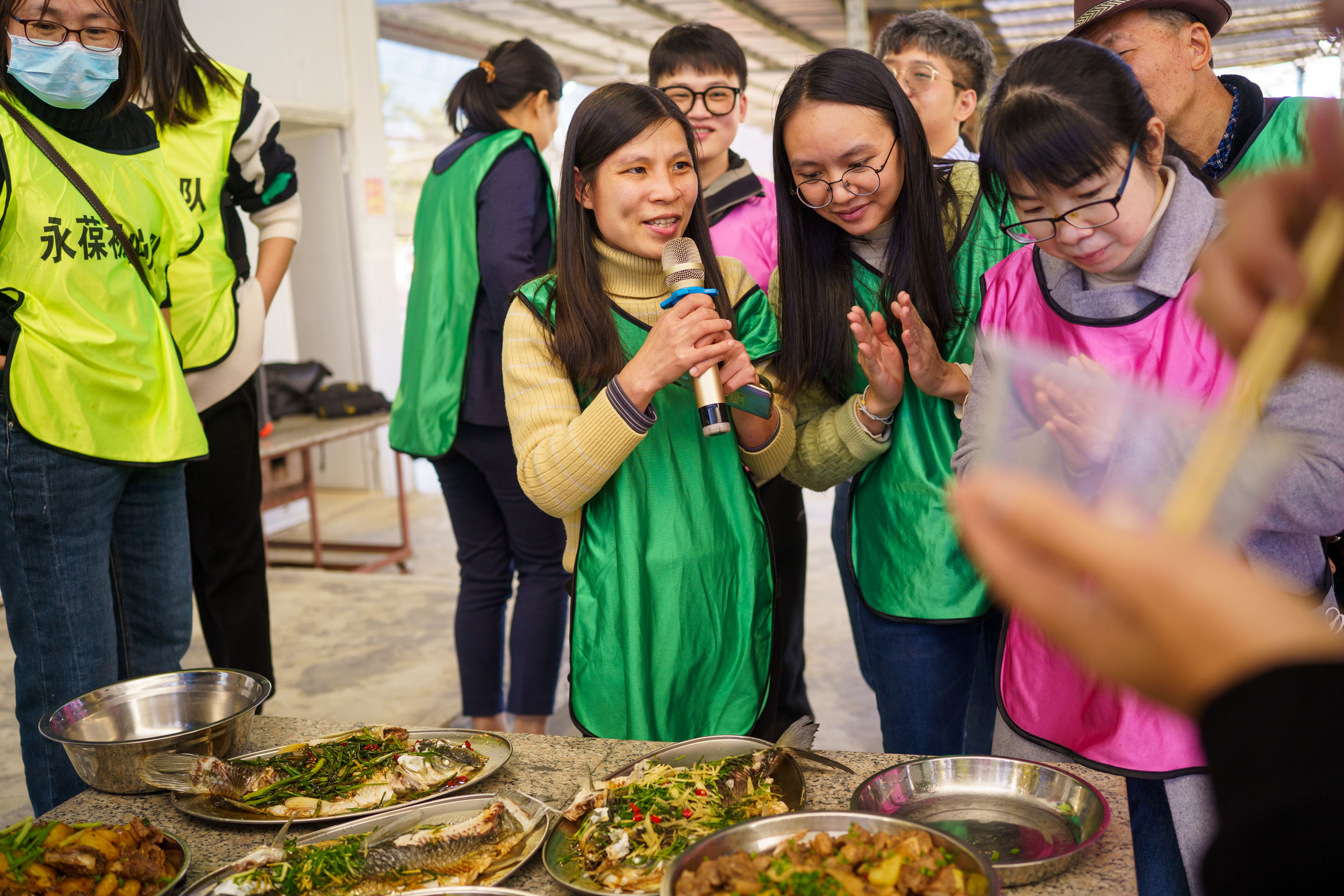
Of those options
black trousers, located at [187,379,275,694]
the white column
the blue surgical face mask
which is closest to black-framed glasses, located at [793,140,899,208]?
the blue surgical face mask

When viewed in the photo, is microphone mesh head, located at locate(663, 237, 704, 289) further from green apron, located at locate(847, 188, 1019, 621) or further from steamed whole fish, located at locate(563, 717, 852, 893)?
steamed whole fish, located at locate(563, 717, 852, 893)

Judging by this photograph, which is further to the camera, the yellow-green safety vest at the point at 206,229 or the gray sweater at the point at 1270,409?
the yellow-green safety vest at the point at 206,229

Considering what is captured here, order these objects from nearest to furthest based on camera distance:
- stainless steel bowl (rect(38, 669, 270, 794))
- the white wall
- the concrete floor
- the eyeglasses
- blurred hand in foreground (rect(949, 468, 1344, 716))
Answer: blurred hand in foreground (rect(949, 468, 1344, 716))
stainless steel bowl (rect(38, 669, 270, 794))
the eyeglasses
the concrete floor
the white wall

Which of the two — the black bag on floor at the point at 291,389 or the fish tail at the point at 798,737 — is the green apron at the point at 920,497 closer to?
the fish tail at the point at 798,737

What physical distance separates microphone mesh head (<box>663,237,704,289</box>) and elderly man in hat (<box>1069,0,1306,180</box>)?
0.81m

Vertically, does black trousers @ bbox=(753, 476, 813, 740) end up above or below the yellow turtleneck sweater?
below

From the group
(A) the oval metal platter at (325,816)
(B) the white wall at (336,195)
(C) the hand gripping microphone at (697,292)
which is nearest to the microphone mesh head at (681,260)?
(C) the hand gripping microphone at (697,292)

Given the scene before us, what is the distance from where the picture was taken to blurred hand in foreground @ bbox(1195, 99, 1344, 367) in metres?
0.50

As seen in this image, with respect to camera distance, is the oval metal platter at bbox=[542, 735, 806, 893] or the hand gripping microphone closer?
the oval metal platter at bbox=[542, 735, 806, 893]

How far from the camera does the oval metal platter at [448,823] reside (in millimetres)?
1034

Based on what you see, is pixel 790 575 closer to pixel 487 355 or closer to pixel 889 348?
pixel 487 355

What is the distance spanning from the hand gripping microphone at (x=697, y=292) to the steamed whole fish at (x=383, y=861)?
591 millimetres

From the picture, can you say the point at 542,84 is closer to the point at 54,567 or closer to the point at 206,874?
the point at 54,567

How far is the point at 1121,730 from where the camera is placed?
1.28 metres
